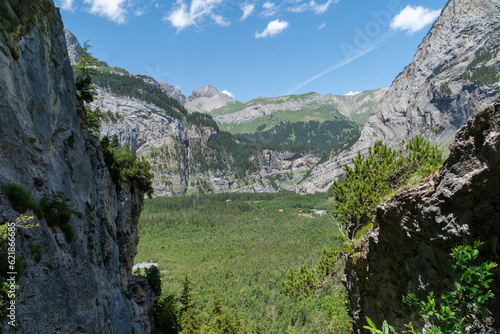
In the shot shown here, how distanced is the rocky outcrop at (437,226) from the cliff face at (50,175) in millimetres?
14490

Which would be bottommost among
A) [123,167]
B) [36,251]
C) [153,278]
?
[153,278]

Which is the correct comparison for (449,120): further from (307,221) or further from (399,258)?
(399,258)

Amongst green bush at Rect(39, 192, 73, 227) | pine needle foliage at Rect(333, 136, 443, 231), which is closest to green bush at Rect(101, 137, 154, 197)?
green bush at Rect(39, 192, 73, 227)

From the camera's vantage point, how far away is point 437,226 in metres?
7.63

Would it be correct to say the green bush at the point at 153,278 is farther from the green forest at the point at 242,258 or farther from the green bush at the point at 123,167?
the green bush at the point at 123,167

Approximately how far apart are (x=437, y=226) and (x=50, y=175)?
1861 cm

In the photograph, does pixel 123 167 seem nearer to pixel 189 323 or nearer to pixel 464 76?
pixel 189 323

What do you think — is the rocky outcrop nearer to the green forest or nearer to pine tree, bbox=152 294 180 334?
the green forest

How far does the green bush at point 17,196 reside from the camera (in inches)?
432

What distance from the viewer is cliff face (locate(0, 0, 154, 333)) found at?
11.5 metres

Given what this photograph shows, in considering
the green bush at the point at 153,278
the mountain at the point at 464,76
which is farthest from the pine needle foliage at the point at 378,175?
the mountain at the point at 464,76

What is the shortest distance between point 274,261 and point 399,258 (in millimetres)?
97413

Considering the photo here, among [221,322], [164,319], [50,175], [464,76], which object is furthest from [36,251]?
[464,76]

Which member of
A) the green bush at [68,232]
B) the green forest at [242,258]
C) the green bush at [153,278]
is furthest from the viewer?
the green forest at [242,258]
